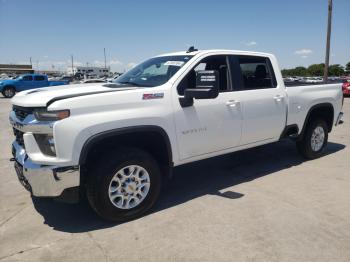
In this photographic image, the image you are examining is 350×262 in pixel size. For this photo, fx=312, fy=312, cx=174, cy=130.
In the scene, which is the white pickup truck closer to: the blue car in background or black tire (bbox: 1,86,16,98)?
the blue car in background

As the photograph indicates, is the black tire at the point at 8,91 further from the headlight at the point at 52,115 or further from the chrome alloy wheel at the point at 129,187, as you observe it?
the chrome alloy wheel at the point at 129,187

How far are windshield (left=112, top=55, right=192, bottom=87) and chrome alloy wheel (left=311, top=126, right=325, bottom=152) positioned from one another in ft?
10.2

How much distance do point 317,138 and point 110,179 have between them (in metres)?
4.26

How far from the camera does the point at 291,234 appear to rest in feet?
10.2

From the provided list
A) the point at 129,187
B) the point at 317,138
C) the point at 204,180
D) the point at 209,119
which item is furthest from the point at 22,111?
the point at 317,138

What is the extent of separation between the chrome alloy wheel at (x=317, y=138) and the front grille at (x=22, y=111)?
4.73 meters

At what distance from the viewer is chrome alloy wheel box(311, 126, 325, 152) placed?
18.9ft

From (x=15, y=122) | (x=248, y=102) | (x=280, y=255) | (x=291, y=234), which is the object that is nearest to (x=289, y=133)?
(x=248, y=102)

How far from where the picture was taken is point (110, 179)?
3.20 meters

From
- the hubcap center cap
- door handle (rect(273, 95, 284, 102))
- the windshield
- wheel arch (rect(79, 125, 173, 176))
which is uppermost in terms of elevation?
the windshield

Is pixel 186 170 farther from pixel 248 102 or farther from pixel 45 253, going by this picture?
pixel 45 253

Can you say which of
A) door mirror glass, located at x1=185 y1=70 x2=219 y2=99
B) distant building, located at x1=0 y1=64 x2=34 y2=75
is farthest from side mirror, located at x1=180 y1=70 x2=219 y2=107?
distant building, located at x1=0 y1=64 x2=34 y2=75

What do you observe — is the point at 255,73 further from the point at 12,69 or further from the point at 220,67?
the point at 12,69

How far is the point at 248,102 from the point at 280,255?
2.20 m
